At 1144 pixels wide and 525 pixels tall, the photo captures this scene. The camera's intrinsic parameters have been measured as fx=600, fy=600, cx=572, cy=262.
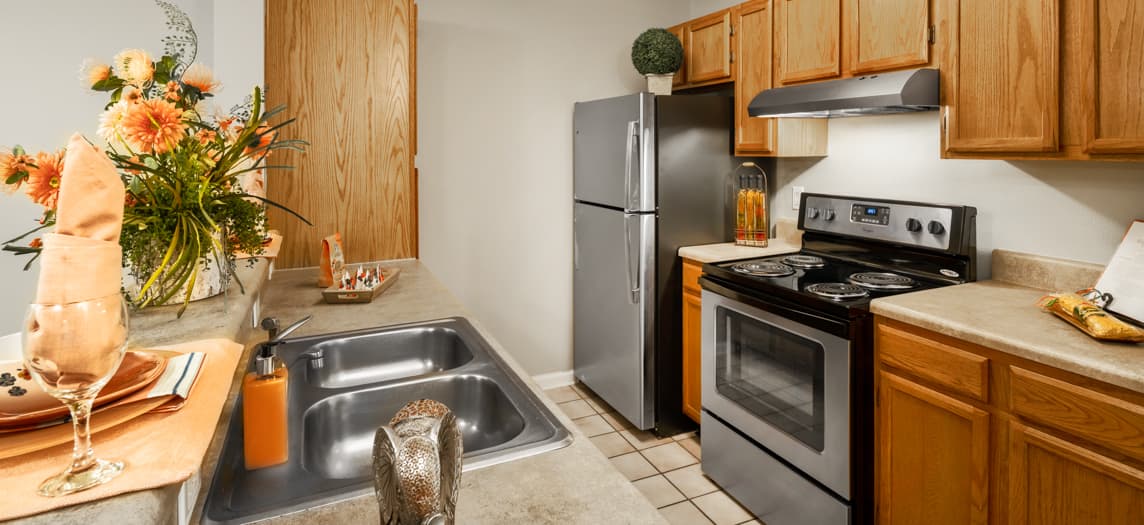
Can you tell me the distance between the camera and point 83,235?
591mm

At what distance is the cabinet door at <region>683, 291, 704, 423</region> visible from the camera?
287 centimetres

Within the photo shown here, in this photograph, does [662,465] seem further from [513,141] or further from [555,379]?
[513,141]

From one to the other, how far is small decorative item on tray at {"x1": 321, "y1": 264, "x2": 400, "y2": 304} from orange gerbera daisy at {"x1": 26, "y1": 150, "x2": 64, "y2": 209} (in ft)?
3.36

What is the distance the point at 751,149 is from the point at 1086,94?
4.47 ft

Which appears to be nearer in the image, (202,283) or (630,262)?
(202,283)

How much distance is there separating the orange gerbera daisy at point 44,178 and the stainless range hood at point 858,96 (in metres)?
2.13

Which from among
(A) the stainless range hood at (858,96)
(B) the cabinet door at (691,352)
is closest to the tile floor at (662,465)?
(B) the cabinet door at (691,352)

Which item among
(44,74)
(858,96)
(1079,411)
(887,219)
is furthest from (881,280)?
(44,74)

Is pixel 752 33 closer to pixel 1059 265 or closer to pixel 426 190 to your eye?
pixel 1059 265

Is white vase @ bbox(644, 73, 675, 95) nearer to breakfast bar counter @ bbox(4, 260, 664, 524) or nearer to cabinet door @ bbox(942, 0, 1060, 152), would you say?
cabinet door @ bbox(942, 0, 1060, 152)

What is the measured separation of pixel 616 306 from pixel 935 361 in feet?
5.42

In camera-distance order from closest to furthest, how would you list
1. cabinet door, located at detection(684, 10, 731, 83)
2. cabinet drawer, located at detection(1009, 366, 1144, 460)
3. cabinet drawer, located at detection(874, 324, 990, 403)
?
cabinet drawer, located at detection(1009, 366, 1144, 460)
cabinet drawer, located at detection(874, 324, 990, 403)
cabinet door, located at detection(684, 10, 731, 83)

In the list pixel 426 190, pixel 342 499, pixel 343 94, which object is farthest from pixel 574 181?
pixel 342 499

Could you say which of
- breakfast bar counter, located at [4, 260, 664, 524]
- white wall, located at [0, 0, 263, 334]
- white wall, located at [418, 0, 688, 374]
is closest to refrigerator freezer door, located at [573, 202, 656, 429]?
white wall, located at [418, 0, 688, 374]
